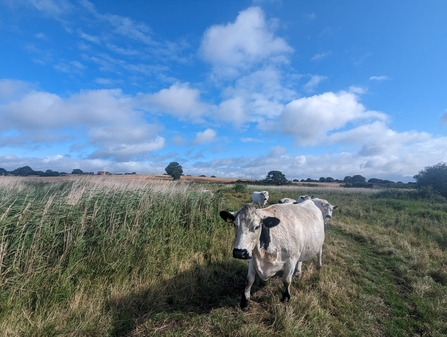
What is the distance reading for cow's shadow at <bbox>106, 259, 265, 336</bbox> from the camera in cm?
385

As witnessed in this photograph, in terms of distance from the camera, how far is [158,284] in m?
4.74

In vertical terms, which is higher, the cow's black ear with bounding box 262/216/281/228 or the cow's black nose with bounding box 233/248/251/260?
the cow's black ear with bounding box 262/216/281/228

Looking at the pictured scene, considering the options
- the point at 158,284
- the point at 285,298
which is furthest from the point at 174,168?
the point at 285,298

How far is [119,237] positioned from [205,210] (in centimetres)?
333

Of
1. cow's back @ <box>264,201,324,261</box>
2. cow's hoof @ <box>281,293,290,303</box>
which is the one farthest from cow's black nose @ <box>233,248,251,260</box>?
cow's hoof @ <box>281,293,290,303</box>

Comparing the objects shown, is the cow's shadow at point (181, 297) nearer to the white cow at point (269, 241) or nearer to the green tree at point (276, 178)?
the white cow at point (269, 241)

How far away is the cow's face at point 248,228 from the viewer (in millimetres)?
3788

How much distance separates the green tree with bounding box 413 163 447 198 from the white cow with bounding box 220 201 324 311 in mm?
39089

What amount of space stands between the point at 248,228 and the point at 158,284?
2.33 metres

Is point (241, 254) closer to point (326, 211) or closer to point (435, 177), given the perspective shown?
point (326, 211)

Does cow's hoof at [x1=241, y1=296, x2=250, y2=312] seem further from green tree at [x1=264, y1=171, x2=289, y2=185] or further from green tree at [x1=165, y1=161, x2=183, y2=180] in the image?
green tree at [x1=264, y1=171, x2=289, y2=185]

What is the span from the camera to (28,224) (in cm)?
425

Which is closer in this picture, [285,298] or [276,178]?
[285,298]

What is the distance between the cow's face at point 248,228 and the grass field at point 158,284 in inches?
44.2
